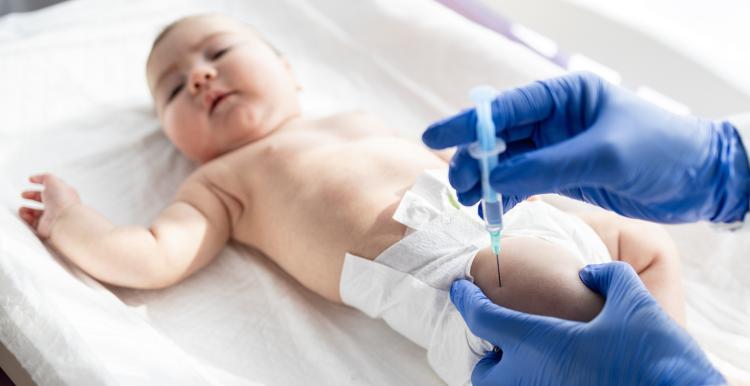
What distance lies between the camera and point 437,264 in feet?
4.67

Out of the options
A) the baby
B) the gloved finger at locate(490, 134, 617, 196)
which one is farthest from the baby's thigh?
the gloved finger at locate(490, 134, 617, 196)

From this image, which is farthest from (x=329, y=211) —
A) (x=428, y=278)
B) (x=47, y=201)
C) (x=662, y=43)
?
(x=662, y=43)

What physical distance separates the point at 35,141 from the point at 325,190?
82 cm

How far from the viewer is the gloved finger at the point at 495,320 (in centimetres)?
121

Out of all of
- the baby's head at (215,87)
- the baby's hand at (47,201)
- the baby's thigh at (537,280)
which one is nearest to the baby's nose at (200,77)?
the baby's head at (215,87)

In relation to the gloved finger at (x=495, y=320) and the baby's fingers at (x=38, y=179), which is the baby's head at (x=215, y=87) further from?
the gloved finger at (x=495, y=320)

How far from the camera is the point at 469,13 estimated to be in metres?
2.88

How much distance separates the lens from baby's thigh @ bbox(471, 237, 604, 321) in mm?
1261

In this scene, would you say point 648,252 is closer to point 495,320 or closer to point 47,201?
point 495,320

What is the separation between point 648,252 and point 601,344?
41cm

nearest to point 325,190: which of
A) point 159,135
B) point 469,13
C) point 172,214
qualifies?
point 172,214

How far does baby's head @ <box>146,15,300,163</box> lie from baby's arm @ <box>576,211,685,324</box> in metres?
0.77

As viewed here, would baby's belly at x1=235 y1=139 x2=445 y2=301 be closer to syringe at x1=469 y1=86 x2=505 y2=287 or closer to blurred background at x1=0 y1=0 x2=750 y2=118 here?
syringe at x1=469 y1=86 x2=505 y2=287

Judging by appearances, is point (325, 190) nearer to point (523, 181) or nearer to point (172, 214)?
point (172, 214)
